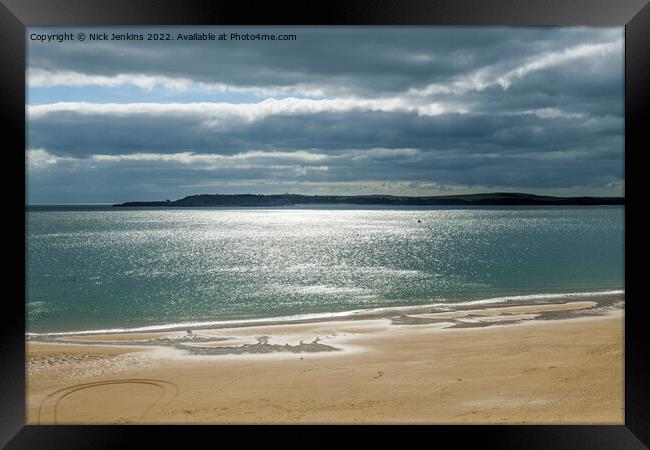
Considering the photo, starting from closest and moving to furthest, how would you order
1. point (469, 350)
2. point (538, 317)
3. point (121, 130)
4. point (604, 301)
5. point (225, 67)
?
point (469, 350), point (538, 317), point (604, 301), point (225, 67), point (121, 130)

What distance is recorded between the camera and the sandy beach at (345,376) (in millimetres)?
4234

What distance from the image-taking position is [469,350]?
6.19 meters

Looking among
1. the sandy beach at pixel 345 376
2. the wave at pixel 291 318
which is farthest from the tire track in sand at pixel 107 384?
the wave at pixel 291 318

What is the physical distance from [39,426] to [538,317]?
302 inches

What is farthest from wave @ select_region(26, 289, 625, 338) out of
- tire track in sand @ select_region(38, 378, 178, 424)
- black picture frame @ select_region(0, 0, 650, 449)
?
black picture frame @ select_region(0, 0, 650, 449)

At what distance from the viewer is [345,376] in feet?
16.8

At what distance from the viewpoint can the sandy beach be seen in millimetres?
4234

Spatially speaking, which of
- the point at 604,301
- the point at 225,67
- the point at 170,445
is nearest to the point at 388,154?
the point at 225,67

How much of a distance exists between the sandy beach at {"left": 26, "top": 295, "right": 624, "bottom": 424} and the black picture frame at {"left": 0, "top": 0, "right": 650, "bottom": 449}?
0.66 meters

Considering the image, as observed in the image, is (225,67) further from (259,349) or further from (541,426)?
(541,426)

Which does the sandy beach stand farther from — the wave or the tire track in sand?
the wave
